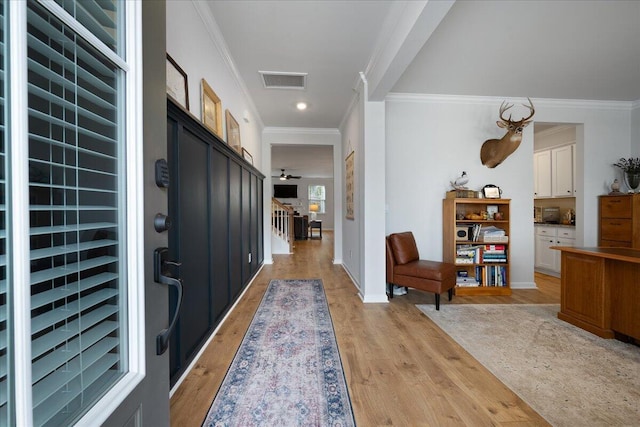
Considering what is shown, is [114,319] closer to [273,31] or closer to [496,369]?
[496,369]

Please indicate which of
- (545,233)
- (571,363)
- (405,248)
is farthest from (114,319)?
(545,233)

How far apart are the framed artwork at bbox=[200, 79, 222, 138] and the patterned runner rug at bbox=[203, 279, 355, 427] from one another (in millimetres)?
1799

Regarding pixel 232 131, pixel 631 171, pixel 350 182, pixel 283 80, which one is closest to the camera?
pixel 232 131

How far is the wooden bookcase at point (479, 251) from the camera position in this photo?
11.7 ft

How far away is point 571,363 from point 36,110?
3.07 meters

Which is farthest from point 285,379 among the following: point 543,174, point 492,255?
point 543,174

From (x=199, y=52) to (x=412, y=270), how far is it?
3.02m

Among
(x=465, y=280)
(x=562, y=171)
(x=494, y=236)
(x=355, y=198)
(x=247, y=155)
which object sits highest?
(x=247, y=155)

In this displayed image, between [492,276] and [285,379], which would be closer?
[285,379]

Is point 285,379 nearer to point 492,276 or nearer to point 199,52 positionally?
point 199,52

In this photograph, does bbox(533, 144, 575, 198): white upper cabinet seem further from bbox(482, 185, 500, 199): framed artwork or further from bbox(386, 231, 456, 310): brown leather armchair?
bbox(386, 231, 456, 310): brown leather armchair

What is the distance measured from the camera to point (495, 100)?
3887mm

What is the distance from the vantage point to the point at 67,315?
1.82ft

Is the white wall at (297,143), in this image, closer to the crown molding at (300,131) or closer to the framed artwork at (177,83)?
the crown molding at (300,131)
